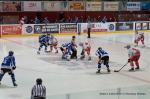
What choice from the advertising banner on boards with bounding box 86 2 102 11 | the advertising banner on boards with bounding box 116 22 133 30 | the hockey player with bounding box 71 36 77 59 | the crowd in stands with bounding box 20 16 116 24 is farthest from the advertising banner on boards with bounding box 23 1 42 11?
the hockey player with bounding box 71 36 77 59

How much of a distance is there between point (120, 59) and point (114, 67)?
2.03 metres

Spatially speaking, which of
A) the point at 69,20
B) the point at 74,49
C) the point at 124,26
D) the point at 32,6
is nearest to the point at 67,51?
the point at 74,49

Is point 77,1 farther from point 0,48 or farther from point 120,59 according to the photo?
point 120,59

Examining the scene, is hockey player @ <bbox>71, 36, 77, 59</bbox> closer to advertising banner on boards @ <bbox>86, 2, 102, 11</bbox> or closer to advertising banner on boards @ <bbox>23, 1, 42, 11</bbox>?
advertising banner on boards @ <bbox>23, 1, 42, 11</bbox>

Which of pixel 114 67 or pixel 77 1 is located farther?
pixel 77 1

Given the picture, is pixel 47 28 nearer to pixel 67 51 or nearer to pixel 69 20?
pixel 69 20

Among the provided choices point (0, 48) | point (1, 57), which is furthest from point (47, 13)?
point (1, 57)

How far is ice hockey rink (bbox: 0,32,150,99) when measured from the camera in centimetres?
855

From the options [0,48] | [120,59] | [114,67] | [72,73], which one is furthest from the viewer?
[0,48]

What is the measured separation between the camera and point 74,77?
44.4ft

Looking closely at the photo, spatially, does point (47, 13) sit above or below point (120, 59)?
above

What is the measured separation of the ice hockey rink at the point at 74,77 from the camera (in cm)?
855

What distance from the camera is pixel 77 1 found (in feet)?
105

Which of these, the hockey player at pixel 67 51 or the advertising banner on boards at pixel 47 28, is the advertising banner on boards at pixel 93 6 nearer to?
the advertising banner on boards at pixel 47 28
